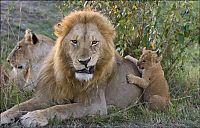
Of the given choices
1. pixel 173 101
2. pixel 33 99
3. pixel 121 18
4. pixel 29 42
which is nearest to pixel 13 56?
pixel 29 42

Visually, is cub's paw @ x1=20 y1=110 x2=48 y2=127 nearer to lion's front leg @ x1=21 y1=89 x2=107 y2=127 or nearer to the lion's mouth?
lion's front leg @ x1=21 y1=89 x2=107 y2=127

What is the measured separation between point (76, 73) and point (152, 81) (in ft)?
3.72

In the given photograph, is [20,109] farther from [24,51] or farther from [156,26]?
[156,26]

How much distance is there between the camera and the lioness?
5.78 m

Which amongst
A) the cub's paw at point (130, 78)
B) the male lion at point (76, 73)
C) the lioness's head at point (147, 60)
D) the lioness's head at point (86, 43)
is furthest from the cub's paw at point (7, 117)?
the lioness's head at point (147, 60)

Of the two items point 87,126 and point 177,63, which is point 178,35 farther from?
point 87,126

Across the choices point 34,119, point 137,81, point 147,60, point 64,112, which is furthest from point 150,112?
point 34,119

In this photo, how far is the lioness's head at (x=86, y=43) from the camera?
4.69 metres

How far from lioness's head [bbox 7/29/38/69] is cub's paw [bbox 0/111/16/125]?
0.92 metres

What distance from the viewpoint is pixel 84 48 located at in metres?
4.69

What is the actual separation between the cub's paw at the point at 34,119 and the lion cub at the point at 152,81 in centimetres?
105

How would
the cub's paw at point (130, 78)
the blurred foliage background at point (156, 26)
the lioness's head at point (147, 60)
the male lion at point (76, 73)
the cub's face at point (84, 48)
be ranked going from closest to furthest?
the cub's face at point (84, 48) → the male lion at point (76, 73) → the cub's paw at point (130, 78) → the lioness's head at point (147, 60) → the blurred foliage background at point (156, 26)

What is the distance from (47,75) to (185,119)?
4.51ft

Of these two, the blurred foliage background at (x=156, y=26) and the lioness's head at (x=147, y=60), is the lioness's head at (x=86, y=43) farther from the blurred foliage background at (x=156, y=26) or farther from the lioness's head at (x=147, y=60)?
the blurred foliage background at (x=156, y=26)
